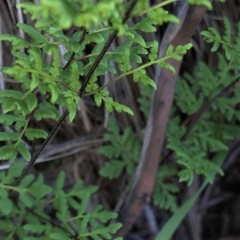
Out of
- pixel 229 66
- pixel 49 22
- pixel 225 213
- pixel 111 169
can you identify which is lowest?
pixel 225 213

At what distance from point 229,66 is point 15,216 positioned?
67cm

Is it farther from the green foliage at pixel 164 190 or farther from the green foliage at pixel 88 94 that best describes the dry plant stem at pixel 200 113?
the green foliage at pixel 164 190

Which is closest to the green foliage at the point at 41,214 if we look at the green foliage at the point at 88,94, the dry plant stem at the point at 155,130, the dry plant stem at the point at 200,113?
the green foliage at the point at 88,94

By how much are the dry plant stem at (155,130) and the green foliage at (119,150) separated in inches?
3.4

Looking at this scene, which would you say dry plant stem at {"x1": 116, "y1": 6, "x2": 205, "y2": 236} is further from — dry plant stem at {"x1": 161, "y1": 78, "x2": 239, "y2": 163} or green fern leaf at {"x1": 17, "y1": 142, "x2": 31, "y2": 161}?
green fern leaf at {"x1": 17, "y1": 142, "x2": 31, "y2": 161}

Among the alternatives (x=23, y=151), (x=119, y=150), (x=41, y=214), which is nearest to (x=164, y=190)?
(x=119, y=150)

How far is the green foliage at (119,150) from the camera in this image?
133 centimetres

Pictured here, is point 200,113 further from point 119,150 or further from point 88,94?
point 88,94

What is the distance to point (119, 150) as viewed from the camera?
136cm

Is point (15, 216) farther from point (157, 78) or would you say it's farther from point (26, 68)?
point (26, 68)

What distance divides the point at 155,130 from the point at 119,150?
202 mm

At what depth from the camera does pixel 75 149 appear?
1405 mm

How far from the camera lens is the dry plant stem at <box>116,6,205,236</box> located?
40.3 inches

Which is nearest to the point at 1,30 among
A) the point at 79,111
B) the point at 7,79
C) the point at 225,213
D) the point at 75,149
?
the point at 7,79
